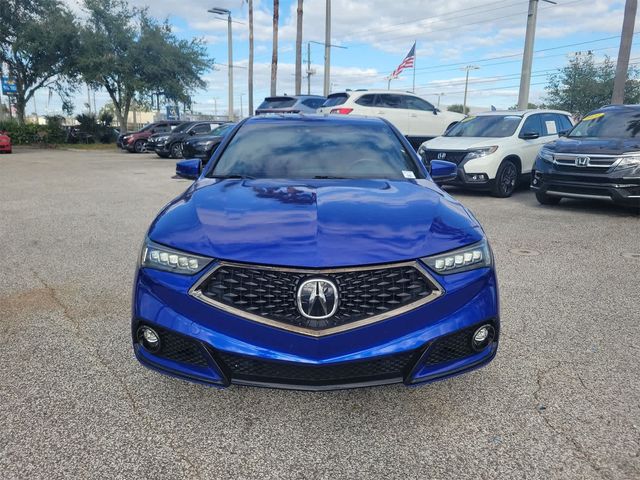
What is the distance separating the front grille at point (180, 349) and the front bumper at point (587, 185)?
734cm

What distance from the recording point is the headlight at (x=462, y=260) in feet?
7.63

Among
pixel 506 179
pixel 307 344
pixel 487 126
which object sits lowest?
pixel 307 344

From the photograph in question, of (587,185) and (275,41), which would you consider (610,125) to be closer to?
(587,185)

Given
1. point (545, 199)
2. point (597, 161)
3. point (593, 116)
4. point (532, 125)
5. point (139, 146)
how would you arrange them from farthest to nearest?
point (139, 146) → point (532, 125) → point (545, 199) → point (593, 116) → point (597, 161)

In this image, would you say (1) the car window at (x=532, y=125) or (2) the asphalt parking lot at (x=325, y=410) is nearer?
(2) the asphalt parking lot at (x=325, y=410)

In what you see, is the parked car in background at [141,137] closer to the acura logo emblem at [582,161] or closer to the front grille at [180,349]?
the acura logo emblem at [582,161]

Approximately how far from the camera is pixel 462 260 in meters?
2.41

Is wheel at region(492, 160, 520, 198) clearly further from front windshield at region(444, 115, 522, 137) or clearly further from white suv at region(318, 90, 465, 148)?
white suv at region(318, 90, 465, 148)

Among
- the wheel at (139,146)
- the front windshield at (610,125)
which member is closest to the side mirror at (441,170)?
the front windshield at (610,125)

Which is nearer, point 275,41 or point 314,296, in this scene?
point 314,296

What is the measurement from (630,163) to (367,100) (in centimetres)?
788

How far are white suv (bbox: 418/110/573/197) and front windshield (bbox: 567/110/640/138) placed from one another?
3.24 feet

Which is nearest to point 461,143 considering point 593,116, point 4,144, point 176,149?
point 593,116

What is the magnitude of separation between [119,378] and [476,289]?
2.07m
